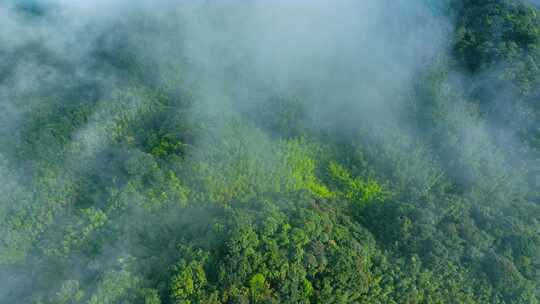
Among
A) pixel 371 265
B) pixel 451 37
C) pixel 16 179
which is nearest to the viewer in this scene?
pixel 371 265

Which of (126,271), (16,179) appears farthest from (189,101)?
(126,271)

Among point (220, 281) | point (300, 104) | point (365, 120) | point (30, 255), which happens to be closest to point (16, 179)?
point (30, 255)

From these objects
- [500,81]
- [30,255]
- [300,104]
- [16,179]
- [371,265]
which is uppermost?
[500,81]

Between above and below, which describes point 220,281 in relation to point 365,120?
below

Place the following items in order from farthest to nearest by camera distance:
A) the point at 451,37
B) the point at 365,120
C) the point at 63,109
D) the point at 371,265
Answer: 1. the point at 451,37
2. the point at 365,120
3. the point at 63,109
4. the point at 371,265

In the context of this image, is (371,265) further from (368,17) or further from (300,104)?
(368,17)

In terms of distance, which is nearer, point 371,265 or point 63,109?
point 371,265

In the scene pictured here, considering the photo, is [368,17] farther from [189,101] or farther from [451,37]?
[189,101]
